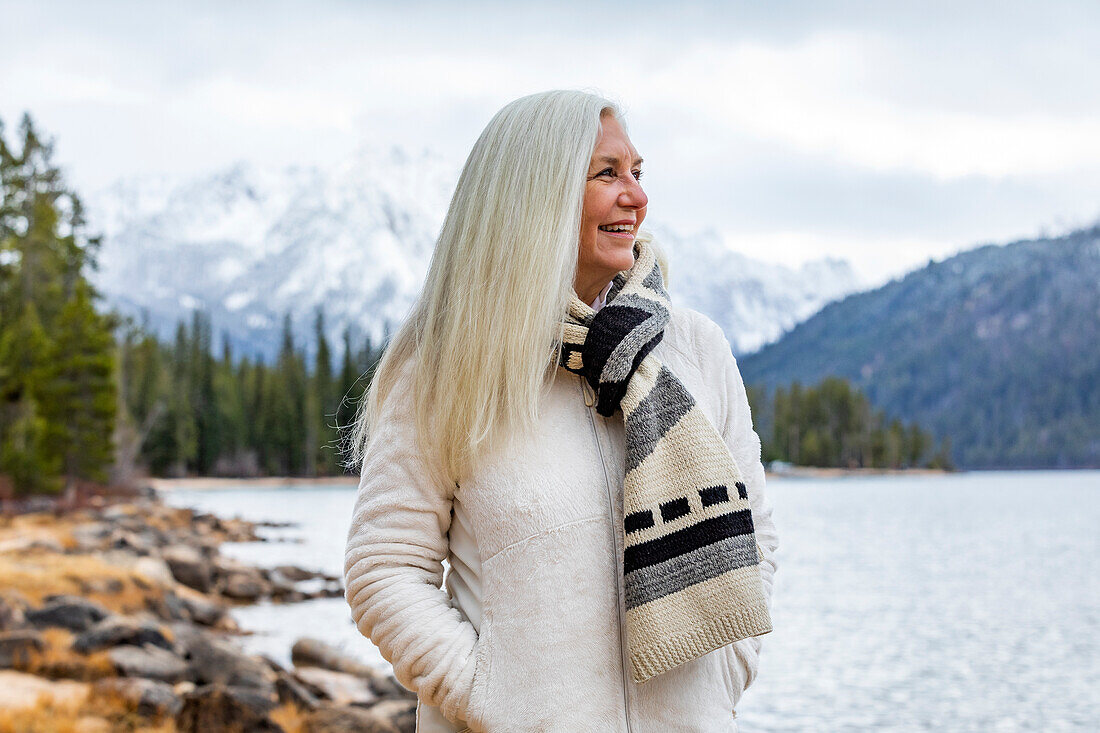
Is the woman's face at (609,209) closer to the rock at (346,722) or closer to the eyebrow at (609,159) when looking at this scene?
the eyebrow at (609,159)

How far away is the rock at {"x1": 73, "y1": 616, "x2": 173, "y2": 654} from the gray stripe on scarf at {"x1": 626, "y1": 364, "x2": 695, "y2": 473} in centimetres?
679

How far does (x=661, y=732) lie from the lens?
1797 mm

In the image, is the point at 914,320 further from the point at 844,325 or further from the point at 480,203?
the point at 480,203

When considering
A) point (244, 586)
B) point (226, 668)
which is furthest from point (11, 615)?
point (244, 586)

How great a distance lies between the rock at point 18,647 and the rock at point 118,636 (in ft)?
0.96

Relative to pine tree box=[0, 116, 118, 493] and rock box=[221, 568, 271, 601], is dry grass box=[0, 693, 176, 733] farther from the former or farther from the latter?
pine tree box=[0, 116, 118, 493]

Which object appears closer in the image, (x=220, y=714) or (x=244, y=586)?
(x=220, y=714)

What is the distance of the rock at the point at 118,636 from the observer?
298 inches

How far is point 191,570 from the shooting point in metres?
15.9

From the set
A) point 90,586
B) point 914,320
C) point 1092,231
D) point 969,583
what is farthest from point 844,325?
point 90,586

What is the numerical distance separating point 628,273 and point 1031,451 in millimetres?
124215

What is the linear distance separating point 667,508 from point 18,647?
21.7 ft

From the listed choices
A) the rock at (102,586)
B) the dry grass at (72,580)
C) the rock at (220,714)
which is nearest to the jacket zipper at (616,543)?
the rock at (220,714)

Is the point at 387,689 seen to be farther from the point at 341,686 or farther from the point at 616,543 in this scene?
the point at 616,543
